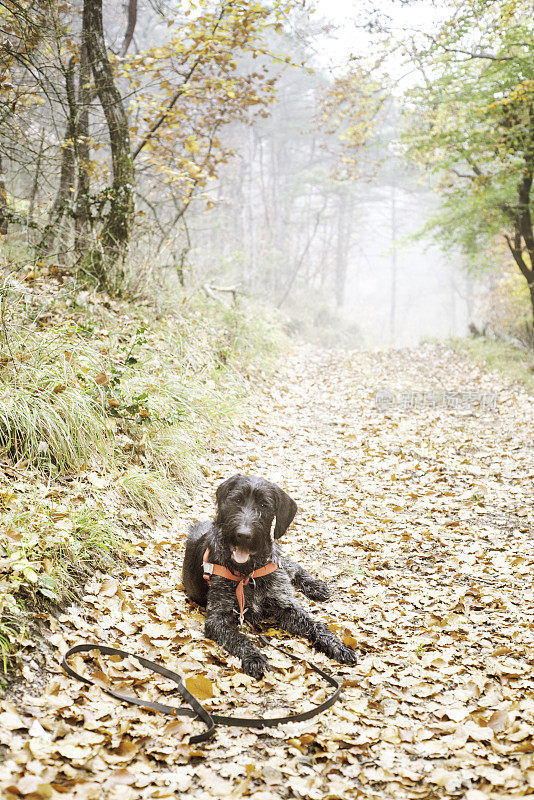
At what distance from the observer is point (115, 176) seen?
8.75 m

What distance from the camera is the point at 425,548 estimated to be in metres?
5.32

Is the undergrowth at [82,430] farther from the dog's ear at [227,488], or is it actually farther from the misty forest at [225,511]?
the dog's ear at [227,488]

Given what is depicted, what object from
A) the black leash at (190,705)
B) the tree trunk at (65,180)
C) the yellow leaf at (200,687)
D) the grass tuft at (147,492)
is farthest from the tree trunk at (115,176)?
the yellow leaf at (200,687)

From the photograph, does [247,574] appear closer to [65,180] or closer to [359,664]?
[359,664]

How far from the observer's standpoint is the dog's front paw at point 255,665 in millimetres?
3250

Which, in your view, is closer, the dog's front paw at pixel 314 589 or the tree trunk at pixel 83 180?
the dog's front paw at pixel 314 589

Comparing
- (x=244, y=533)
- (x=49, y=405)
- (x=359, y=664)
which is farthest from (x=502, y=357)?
(x=244, y=533)

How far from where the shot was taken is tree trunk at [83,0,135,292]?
8281mm

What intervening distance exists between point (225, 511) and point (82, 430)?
2.17 m

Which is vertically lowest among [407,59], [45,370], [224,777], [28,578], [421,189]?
[224,777]

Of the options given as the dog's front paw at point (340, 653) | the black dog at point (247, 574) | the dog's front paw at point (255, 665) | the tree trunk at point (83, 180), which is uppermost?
the tree trunk at point (83, 180)

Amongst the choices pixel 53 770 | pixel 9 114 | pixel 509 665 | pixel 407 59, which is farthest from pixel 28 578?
pixel 407 59

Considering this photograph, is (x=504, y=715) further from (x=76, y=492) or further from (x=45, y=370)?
(x=45, y=370)

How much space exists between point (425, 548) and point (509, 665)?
1946mm
